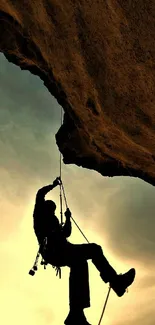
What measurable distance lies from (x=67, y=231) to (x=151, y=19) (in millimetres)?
3761

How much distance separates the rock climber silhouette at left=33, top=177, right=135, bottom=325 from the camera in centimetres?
721

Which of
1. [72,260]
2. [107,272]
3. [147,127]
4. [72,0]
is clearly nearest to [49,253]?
[72,260]

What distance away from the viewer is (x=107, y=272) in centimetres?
721

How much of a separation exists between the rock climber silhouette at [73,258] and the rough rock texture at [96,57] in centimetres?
200

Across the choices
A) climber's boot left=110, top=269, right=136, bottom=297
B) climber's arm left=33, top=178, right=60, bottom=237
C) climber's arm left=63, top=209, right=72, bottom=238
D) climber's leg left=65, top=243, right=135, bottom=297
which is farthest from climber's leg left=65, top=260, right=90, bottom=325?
climber's arm left=33, top=178, right=60, bottom=237

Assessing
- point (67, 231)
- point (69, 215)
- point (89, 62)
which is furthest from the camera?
point (69, 215)

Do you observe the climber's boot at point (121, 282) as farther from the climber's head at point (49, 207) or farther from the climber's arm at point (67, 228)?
the climber's head at point (49, 207)

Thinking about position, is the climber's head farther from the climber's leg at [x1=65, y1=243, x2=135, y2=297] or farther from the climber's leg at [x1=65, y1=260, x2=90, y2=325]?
the climber's leg at [x1=65, y1=260, x2=90, y2=325]

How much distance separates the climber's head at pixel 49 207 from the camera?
769 cm

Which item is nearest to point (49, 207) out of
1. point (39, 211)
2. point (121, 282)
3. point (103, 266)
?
point (39, 211)

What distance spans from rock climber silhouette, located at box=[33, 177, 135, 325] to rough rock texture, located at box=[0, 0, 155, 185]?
200cm

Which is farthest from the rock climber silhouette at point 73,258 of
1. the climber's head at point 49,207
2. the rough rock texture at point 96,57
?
the rough rock texture at point 96,57

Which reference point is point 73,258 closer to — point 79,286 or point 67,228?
point 79,286

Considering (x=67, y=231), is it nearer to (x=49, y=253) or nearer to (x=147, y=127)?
(x=49, y=253)
